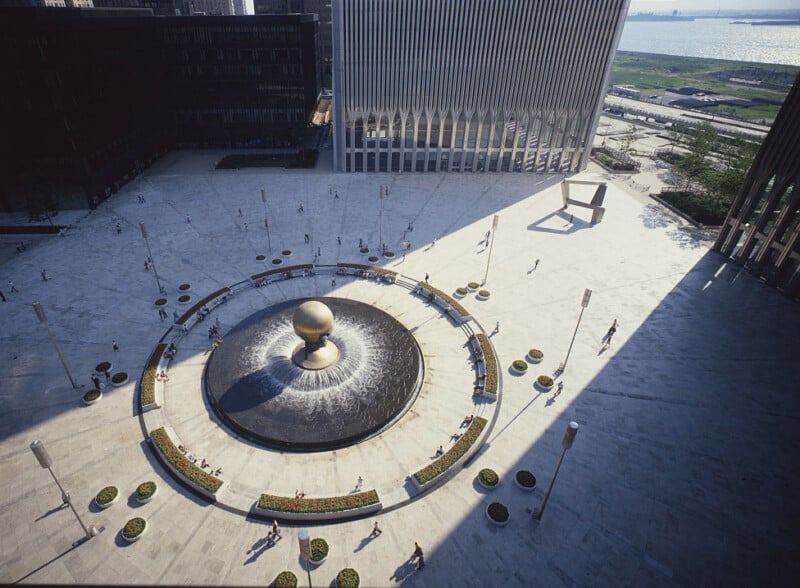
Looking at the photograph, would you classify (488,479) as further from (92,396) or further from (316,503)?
(92,396)

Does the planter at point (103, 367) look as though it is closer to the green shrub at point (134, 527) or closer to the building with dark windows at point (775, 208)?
the green shrub at point (134, 527)

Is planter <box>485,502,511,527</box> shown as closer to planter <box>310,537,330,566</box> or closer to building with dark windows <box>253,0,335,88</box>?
planter <box>310,537,330,566</box>

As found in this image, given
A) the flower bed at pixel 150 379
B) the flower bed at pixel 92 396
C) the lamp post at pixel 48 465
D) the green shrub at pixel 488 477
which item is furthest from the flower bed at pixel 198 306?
the green shrub at pixel 488 477

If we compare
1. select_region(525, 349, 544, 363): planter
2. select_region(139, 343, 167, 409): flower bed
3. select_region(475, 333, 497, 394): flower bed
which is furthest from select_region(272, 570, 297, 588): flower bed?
select_region(525, 349, 544, 363): planter

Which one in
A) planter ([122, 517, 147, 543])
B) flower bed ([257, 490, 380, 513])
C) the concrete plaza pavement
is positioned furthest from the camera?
flower bed ([257, 490, 380, 513])

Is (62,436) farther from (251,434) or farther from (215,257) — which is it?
(215,257)

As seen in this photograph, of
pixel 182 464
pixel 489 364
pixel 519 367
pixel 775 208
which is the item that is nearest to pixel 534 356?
pixel 519 367

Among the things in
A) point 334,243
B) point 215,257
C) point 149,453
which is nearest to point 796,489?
point 149,453
